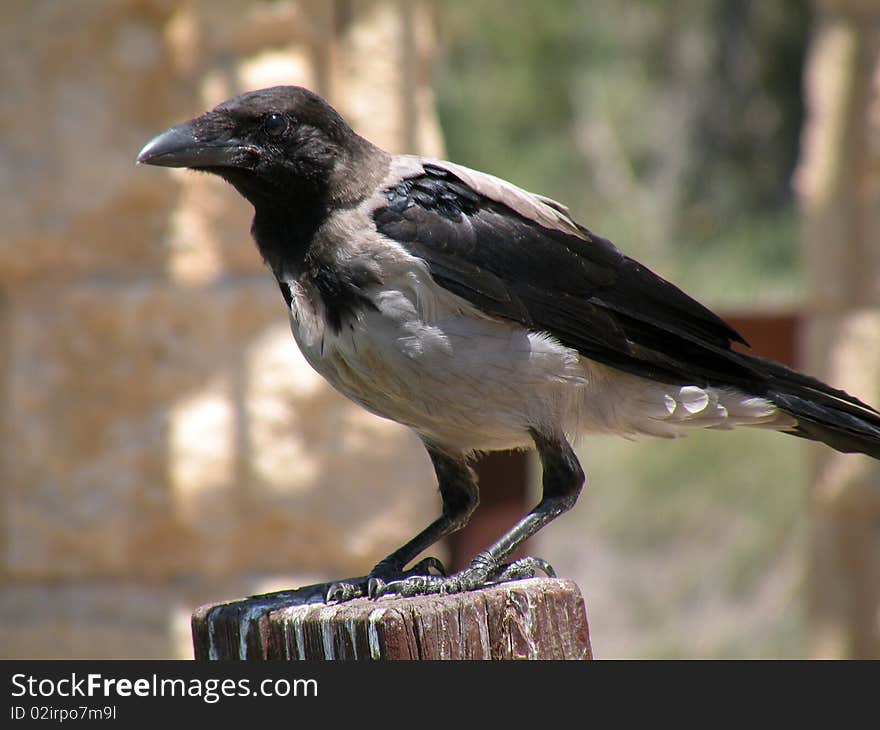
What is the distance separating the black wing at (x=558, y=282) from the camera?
2.48 meters

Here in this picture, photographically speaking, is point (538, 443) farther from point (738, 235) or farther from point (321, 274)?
point (738, 235)

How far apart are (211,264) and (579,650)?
185 centimetres

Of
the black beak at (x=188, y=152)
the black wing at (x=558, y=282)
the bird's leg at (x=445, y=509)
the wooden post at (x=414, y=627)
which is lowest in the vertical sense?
the wooden post at (x=414, y=627)

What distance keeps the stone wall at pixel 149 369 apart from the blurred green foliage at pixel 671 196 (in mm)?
2624

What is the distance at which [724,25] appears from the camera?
688 centimetres

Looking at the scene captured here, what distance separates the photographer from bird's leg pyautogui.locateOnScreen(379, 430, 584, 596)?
2379mm

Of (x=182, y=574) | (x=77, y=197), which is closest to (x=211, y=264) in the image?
(x=77, y=197)

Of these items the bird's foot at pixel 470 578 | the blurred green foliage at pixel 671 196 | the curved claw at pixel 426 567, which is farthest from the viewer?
the blurred green foliage at pixel 671 196

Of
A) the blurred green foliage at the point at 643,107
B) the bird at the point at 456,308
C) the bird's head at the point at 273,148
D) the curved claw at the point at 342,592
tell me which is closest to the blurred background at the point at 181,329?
the bird at the point at 456,308

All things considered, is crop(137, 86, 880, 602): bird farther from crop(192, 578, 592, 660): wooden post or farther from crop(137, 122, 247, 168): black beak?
crop(192, 578, 592, 660): wooden post

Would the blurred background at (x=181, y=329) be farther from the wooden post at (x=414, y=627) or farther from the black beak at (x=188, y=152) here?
the wooden post at (x=414, y=627)

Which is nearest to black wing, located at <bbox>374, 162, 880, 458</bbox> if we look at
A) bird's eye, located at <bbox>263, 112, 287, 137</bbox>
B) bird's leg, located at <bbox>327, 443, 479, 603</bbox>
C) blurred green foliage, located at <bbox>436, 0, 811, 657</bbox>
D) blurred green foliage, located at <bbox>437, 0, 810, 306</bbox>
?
bird's eye, located at <bbox>263, 112, 287, 137</bbox>

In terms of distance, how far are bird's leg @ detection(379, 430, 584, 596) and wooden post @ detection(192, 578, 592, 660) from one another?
5.0 inches

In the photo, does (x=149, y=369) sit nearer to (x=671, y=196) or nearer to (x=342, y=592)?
(x=342, y=592)
